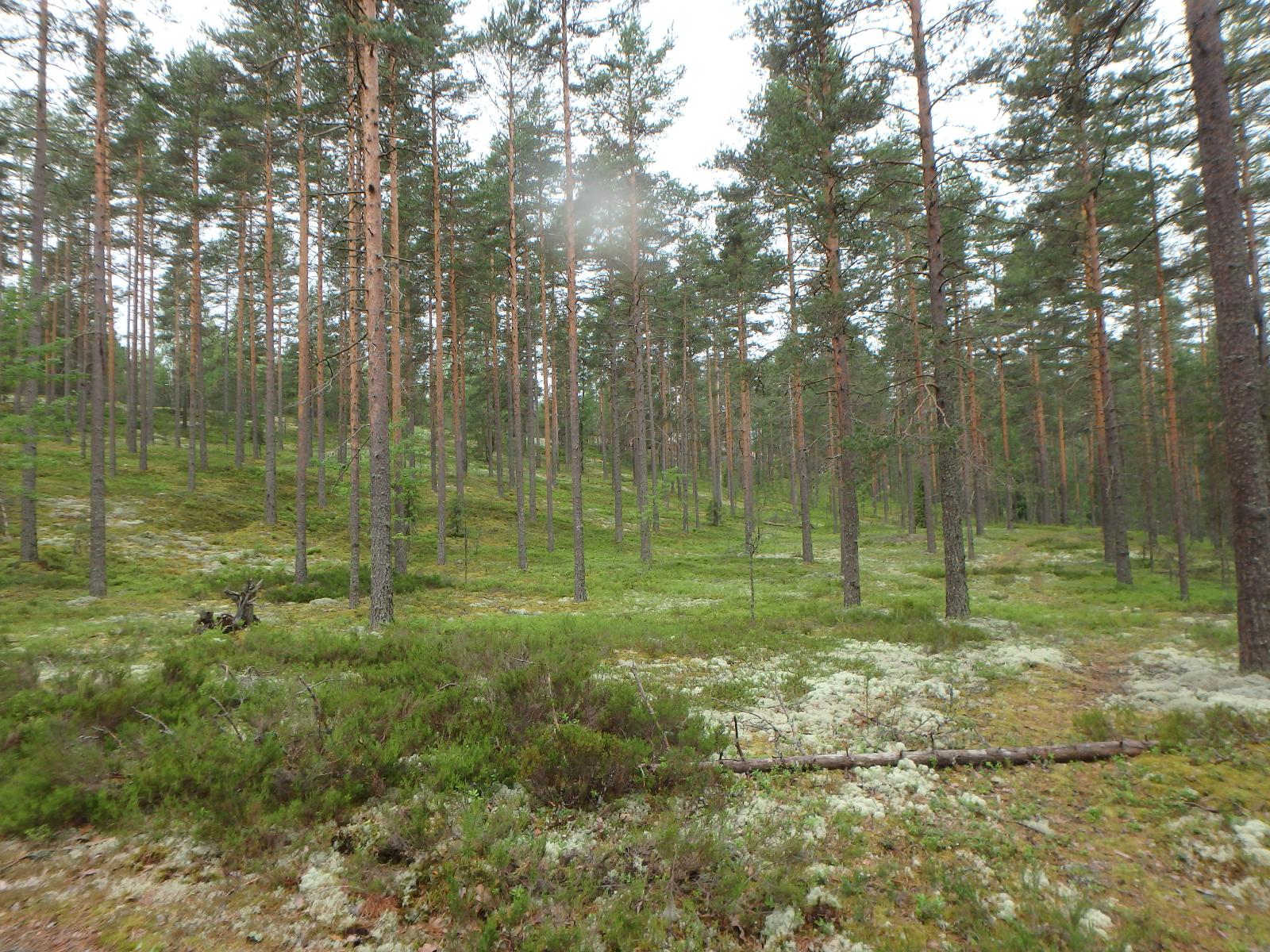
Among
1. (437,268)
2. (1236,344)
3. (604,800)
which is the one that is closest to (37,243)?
(437,268)

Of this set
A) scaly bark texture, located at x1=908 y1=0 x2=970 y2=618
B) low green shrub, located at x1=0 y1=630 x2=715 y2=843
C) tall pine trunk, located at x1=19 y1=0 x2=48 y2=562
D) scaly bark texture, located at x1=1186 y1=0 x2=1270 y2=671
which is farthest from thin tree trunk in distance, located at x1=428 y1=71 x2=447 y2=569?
scaly bark texture, located at x1=1186 y1=0 x2=1270 y2=671

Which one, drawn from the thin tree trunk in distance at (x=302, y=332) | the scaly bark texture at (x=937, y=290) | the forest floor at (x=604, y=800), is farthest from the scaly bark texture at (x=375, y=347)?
the scaly bark texture at (x=937, y=290)

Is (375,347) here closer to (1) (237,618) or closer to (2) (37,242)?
(1) (237,618)

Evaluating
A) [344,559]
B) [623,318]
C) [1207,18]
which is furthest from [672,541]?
[1207,18]

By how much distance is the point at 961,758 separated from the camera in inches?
211

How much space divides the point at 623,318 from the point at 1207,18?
2530 cm

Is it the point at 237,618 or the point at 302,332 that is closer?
the point at 237,618

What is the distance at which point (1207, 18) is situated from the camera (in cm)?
720

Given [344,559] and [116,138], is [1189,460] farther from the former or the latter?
[116,138]

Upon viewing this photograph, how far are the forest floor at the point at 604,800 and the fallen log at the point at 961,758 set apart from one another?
0.15m

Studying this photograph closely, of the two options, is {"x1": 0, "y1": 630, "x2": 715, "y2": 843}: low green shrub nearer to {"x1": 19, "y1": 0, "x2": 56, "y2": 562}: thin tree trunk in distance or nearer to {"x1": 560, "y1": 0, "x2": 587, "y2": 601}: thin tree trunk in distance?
{"x1": 560, "y1": 0, "x2": 587, "y2": 601}: thin tree trunk in distance

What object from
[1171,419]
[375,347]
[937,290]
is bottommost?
[1171,419]

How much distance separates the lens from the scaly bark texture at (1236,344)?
7.02 metres

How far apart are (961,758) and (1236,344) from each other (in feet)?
21.8
